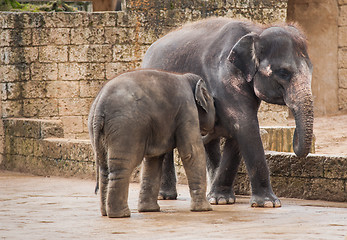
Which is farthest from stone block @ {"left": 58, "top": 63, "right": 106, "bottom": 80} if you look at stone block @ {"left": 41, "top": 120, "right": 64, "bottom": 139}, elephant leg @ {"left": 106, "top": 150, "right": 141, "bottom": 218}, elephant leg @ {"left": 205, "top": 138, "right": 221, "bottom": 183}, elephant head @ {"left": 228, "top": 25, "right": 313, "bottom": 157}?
elephant leg @ {"left": 106, "top": 150, "right": 141, "bottom": 218}

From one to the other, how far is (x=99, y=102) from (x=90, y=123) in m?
0.26

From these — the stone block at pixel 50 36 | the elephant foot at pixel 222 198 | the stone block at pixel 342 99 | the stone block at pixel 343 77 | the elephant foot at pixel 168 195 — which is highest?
the stone block at pixel 50 36

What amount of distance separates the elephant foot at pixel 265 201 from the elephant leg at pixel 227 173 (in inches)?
19.6

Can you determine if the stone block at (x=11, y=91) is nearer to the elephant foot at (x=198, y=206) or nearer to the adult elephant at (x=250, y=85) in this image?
the adult elephant at (x=250, y=85)

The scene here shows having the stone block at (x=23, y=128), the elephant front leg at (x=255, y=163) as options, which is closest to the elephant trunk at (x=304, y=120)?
the elephant front leg at (x=255, y=163)

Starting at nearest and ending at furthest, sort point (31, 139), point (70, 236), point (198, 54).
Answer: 1. point (70, 236)
2. point (198, 54)
3. point (31, 139)

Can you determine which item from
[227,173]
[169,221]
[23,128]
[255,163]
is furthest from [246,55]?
[23,128]

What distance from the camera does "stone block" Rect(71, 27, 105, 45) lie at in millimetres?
13180

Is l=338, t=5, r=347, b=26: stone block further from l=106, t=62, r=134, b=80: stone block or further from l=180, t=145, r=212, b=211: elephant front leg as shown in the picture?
l=180, t=145, r=212, b=211: elephant front leg

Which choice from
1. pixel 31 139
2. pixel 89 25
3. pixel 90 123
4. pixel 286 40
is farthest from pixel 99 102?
pixel 89 25

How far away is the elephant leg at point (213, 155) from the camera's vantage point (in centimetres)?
841

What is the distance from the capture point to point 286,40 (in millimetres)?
7309

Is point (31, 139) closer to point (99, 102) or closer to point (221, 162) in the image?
point (221, 162)

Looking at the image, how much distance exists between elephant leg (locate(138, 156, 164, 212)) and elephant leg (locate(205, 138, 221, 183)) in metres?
1.30
